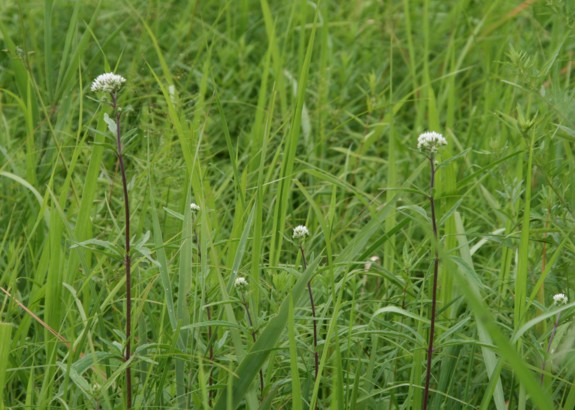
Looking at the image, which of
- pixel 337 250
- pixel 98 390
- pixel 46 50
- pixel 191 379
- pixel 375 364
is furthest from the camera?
pixel 46 50

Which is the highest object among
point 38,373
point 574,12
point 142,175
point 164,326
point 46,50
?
point 574,12

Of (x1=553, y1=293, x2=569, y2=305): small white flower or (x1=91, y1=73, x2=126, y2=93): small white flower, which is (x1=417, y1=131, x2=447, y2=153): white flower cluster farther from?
(x1=91, y1=73, x2=126, y2=93): small white flower

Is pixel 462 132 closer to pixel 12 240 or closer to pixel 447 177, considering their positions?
pixel 447 177

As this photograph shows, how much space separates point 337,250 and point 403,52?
4.17 feet

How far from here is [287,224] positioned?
2629 mm

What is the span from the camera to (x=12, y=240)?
2566 millimetres

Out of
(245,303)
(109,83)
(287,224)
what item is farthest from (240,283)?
(287,224)

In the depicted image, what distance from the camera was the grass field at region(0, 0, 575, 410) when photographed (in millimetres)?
1791

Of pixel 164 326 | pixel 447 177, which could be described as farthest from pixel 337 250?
pixel 164 326

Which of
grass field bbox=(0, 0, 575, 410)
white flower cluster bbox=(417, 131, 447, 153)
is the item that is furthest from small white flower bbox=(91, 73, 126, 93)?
white flower cluster bbox=(417, 131, 447, 153)

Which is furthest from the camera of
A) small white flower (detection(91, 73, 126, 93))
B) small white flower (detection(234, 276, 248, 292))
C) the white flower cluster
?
small white flower (detection(234, 276, 248, 292))

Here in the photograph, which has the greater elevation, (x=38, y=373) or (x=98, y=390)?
(x=98, y=390)

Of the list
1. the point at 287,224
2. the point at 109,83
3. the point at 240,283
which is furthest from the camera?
the point at 287,224

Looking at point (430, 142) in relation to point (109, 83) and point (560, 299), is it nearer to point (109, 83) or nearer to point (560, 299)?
point (560, 299)
